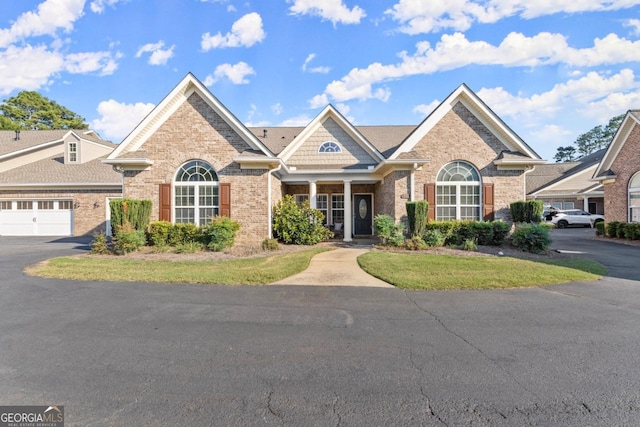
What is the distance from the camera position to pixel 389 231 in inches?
513

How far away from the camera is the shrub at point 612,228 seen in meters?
17.1

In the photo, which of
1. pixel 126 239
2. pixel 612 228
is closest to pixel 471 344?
pixel 126 239

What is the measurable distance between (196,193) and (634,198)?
22092mm

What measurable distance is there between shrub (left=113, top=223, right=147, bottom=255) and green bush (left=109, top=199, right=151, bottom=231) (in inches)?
10.9

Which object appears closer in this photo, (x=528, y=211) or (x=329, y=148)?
(x=528, y=211)

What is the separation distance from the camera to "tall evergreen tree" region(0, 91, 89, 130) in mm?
39350

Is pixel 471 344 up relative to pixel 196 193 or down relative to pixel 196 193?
down

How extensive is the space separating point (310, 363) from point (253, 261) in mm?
6951

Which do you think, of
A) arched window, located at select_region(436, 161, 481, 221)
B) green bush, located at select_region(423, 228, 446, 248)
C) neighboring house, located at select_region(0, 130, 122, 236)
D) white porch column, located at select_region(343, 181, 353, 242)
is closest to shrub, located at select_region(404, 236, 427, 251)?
green bush, located at select_region(423, 228, 446, 248)

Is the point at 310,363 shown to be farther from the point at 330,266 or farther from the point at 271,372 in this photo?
the point at 330,266

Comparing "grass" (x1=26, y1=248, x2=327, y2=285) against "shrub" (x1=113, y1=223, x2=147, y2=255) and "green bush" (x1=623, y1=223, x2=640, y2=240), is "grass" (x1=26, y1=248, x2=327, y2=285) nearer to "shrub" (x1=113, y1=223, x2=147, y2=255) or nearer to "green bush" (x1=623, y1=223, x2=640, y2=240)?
"shrub" (x1=113, y1=223, x2=147, y2=255)

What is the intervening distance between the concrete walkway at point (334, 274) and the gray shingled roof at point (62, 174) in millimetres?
15880

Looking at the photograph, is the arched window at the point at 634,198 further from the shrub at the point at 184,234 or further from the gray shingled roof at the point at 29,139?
the gray shingled roof at the point at 29,139

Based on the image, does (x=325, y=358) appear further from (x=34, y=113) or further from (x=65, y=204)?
(x=34, y=113)
